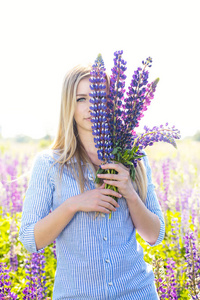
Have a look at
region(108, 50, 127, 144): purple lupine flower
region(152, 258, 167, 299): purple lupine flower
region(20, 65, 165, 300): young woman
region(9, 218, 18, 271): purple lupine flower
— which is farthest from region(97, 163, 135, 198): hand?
region(9, 218, 18, 271): purple lupine flower

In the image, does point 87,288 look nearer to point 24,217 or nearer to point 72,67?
point 24,217

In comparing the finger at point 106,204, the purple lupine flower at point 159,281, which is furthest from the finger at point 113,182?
the purple lupine flower at point 159,281

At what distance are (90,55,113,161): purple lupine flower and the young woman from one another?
0.42ft

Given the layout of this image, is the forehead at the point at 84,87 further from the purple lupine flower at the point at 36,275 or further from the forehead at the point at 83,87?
the purple lupine flower at the point at 36,275

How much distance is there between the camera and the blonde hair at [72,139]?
202cm

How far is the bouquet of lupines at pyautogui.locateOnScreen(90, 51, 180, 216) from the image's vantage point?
5.48 ft

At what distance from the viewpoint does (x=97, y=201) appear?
175cm

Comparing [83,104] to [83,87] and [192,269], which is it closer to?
[83,87]

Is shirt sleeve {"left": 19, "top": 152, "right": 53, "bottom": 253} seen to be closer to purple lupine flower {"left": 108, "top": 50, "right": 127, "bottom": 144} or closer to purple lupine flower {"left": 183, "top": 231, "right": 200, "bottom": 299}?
purple lupine flower {"left": 108, "top": 50, "right": 127, "bottom": 144}

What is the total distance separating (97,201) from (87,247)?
30 centimetres

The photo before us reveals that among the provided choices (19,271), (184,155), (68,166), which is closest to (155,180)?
(19,271)

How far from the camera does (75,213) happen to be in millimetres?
1903

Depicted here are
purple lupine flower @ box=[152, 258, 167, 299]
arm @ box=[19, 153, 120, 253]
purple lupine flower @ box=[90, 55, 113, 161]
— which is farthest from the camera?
purple lupine flower @ box=[152, 258, 167, 299]

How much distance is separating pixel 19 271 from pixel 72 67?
214 centimetres
